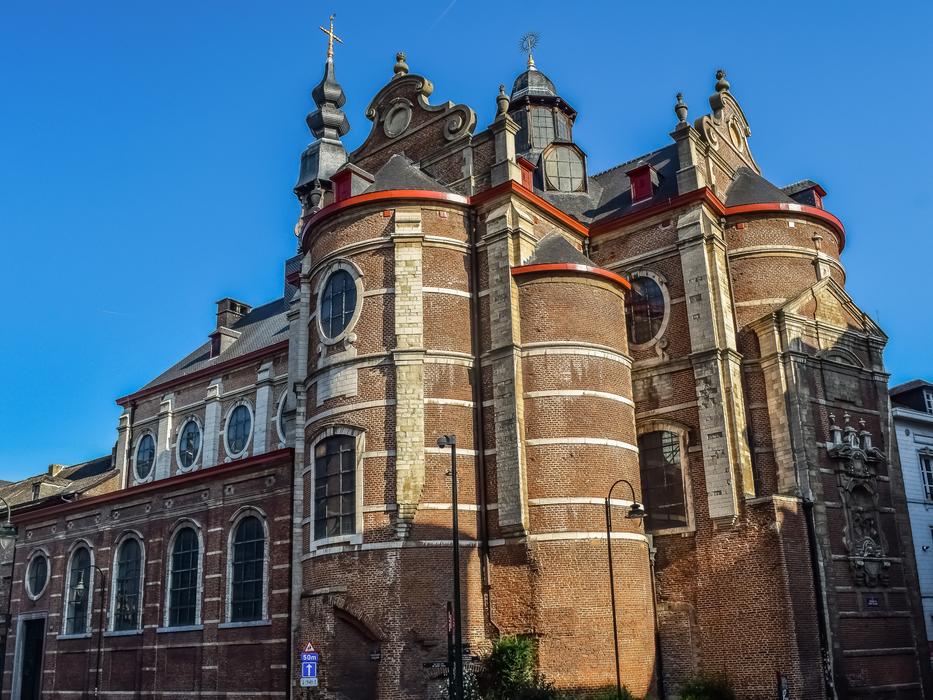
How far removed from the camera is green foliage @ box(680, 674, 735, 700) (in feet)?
72.0

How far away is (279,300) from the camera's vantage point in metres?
41.8

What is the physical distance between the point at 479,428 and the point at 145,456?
74.1ft

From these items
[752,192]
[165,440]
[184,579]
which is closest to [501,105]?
[752,192]

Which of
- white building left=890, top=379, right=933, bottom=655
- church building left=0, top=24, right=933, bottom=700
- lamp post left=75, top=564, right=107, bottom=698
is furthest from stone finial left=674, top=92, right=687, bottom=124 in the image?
lamp post left=75, top=564, right=107, bottom=698

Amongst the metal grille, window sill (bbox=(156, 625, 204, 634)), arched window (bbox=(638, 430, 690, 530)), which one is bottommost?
window sill (bbox=(156, 625, 204, 634))

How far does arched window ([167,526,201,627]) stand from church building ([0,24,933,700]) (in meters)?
0.11

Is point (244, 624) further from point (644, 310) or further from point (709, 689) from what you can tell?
point (644, 310)

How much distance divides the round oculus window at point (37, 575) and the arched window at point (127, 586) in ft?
15.8

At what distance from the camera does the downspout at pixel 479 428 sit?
2212cm

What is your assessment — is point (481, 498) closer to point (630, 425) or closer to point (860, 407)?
point (630, 425)

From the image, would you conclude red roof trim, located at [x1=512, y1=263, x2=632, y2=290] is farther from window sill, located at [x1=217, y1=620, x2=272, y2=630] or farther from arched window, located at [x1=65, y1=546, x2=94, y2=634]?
arched window, located at [x1=65, y1=546, x2=94, y2=634]

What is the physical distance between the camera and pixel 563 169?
3034 centimetres

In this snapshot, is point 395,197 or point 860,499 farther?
point 860,499

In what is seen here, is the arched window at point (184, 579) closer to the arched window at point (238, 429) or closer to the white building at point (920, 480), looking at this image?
the arched window at point (238, 429)
